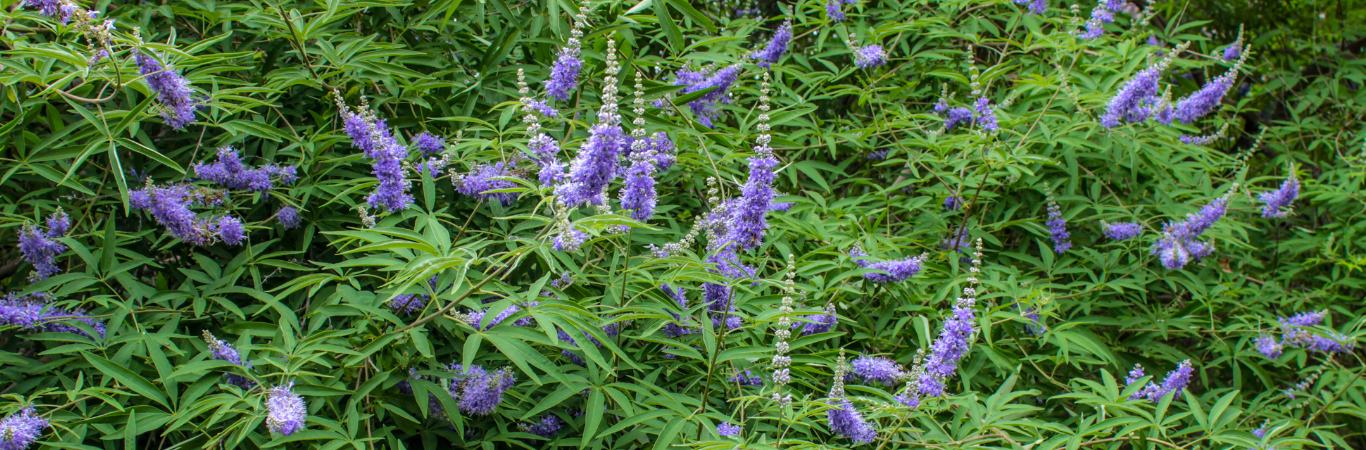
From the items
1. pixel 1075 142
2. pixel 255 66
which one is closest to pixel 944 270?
pixel 1075 142

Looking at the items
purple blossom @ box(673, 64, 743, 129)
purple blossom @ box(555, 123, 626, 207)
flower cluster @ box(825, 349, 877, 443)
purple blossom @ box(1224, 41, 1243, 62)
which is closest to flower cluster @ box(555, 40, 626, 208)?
purple blossom @ box(555, 123, 626, 207)

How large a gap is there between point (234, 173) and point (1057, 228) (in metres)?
4.04

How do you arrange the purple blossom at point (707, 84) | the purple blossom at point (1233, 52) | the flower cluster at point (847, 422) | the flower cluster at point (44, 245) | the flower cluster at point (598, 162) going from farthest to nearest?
the purple blossom at point (1233, 52), the purple blossom at point (707, 84), the flower cluster at point (44, 245), the flower cluster at point (847, 422), the flower cluster at point (598, 162)

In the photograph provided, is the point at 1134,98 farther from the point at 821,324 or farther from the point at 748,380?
the point at 748,380

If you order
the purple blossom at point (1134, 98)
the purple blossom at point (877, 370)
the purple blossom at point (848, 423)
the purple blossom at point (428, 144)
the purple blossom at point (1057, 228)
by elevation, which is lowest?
the purple blossom at point (1057, 228)

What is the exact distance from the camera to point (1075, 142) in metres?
4.52

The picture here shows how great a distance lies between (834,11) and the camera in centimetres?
511

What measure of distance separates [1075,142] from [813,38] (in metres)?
→ 1.92

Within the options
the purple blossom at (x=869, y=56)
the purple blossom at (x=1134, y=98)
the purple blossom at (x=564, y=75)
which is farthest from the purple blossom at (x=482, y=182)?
the purple blossom at (x=1134, y=98)

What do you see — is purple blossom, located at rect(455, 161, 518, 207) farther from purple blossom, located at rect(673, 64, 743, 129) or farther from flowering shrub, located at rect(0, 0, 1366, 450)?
purple blossom, located at rect(673, 64, 743, 129)

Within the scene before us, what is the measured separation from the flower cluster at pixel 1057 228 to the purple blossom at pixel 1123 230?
0.22 metres

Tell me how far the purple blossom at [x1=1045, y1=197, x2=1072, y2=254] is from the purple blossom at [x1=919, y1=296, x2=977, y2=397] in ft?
6.61

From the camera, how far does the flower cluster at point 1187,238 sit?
4.54 m

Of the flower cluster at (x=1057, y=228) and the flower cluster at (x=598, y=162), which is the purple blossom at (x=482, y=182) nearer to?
the flower cluster at (x=598, y=162)
